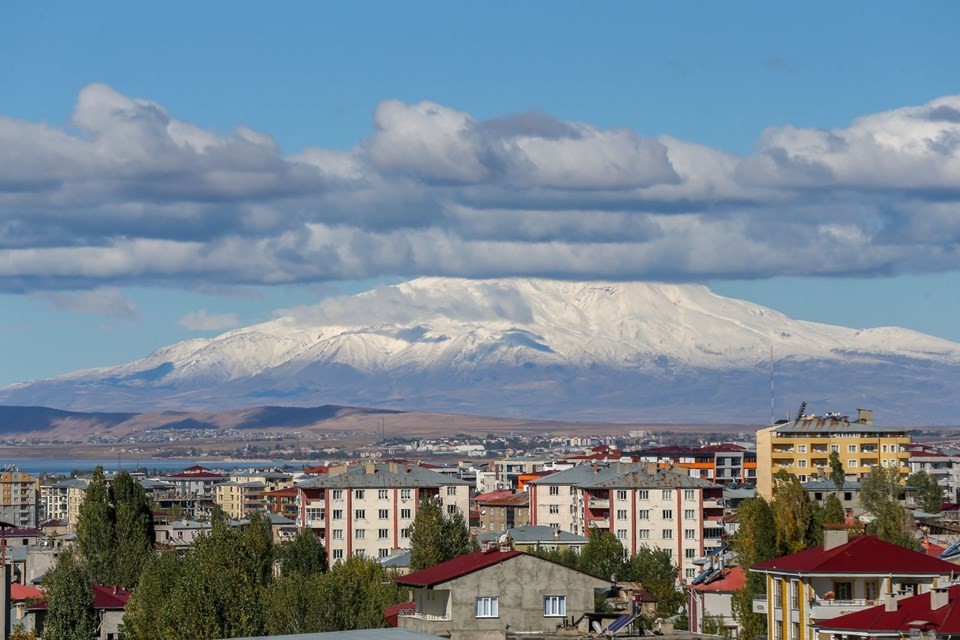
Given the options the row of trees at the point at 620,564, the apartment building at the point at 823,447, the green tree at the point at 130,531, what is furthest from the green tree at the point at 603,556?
the apartment building at the point at 823,447

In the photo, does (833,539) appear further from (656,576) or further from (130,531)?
(656,576)

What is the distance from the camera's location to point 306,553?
10994cm

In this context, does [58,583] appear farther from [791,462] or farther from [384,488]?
[791,462]

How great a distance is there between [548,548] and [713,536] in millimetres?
23751

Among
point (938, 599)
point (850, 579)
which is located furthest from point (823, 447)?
point (938, 599)

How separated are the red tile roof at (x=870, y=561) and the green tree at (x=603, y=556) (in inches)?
2104

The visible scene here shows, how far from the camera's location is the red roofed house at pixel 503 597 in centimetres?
5947

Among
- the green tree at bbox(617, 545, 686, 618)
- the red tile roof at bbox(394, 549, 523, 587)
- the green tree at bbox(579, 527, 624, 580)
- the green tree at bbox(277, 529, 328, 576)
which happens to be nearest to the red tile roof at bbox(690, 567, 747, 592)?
the green tree at bbox(617, 545, 686, 618)

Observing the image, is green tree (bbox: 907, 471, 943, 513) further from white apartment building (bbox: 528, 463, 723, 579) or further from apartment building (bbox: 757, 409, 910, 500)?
white apartment building (bbox: 528, 463, 723, 579)

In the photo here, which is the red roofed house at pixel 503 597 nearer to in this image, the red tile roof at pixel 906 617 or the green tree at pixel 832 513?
the red tile roof at pixel 906 617

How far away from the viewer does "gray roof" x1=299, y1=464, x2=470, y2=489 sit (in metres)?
144

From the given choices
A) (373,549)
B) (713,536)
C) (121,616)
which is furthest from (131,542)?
(713,536)

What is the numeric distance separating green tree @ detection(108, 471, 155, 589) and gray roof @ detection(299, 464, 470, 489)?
49120 millimetres

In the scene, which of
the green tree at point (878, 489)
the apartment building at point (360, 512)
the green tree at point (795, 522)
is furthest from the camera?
the apartment building at point (360, 512)
